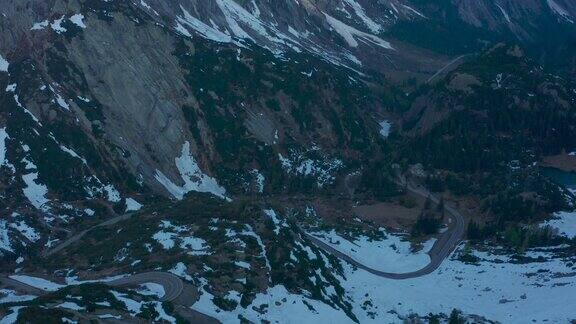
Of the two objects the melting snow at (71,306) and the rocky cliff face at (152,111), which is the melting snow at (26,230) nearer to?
the rocky cliff face at (152,111)

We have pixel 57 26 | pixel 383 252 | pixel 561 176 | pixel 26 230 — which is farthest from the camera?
pixel 561 176

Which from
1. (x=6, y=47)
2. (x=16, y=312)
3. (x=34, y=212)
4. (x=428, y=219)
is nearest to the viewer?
(x=16, y=312)

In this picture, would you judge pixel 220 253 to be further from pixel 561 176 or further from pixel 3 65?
pixel 561 176

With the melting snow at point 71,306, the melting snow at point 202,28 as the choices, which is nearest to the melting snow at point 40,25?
the melting snow at point 202,28

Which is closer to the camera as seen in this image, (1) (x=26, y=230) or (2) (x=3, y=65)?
(1) (x=26, y=230)

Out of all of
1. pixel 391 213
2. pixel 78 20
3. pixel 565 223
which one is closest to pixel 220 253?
pixel 391 213

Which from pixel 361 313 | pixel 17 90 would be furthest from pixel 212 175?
pixel 361 313

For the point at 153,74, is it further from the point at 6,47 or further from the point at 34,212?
the point at 34,212
